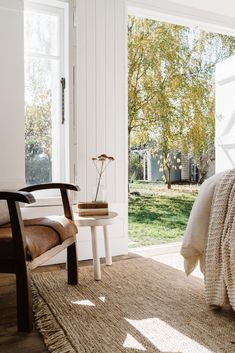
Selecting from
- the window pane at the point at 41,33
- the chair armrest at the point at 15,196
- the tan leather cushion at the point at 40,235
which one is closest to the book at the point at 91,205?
the tan leather cushion at the point at 40,235

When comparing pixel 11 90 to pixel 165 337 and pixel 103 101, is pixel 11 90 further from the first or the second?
pixel 165 337

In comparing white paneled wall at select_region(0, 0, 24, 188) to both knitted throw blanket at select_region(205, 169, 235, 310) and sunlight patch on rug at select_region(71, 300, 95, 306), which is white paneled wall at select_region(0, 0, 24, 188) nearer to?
sunlight patch on rug at select_region(71, 300, 95, 306)

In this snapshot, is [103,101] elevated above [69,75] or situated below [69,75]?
below

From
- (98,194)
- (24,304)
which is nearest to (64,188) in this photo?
(98,194)

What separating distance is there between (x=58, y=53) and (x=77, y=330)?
2.35 metres

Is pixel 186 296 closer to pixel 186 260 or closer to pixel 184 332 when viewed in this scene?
pixel 186 260

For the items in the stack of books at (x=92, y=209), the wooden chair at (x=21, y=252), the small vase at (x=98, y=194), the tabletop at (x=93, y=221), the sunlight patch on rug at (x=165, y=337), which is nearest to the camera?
the sunlight patch on rug at (x=165, y=337)

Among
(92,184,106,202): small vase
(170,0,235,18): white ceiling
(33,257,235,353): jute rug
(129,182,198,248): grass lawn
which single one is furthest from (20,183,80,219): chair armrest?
(129,182,198,248): grass lawn

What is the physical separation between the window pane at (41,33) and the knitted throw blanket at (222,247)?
6.70ft

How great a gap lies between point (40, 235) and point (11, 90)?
145 cm

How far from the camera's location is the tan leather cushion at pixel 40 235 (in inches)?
63.1

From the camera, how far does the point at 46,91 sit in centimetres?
309

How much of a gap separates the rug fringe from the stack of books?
2.18 ft

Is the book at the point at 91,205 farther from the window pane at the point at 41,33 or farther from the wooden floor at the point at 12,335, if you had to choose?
the window pane at the point at 41,33
